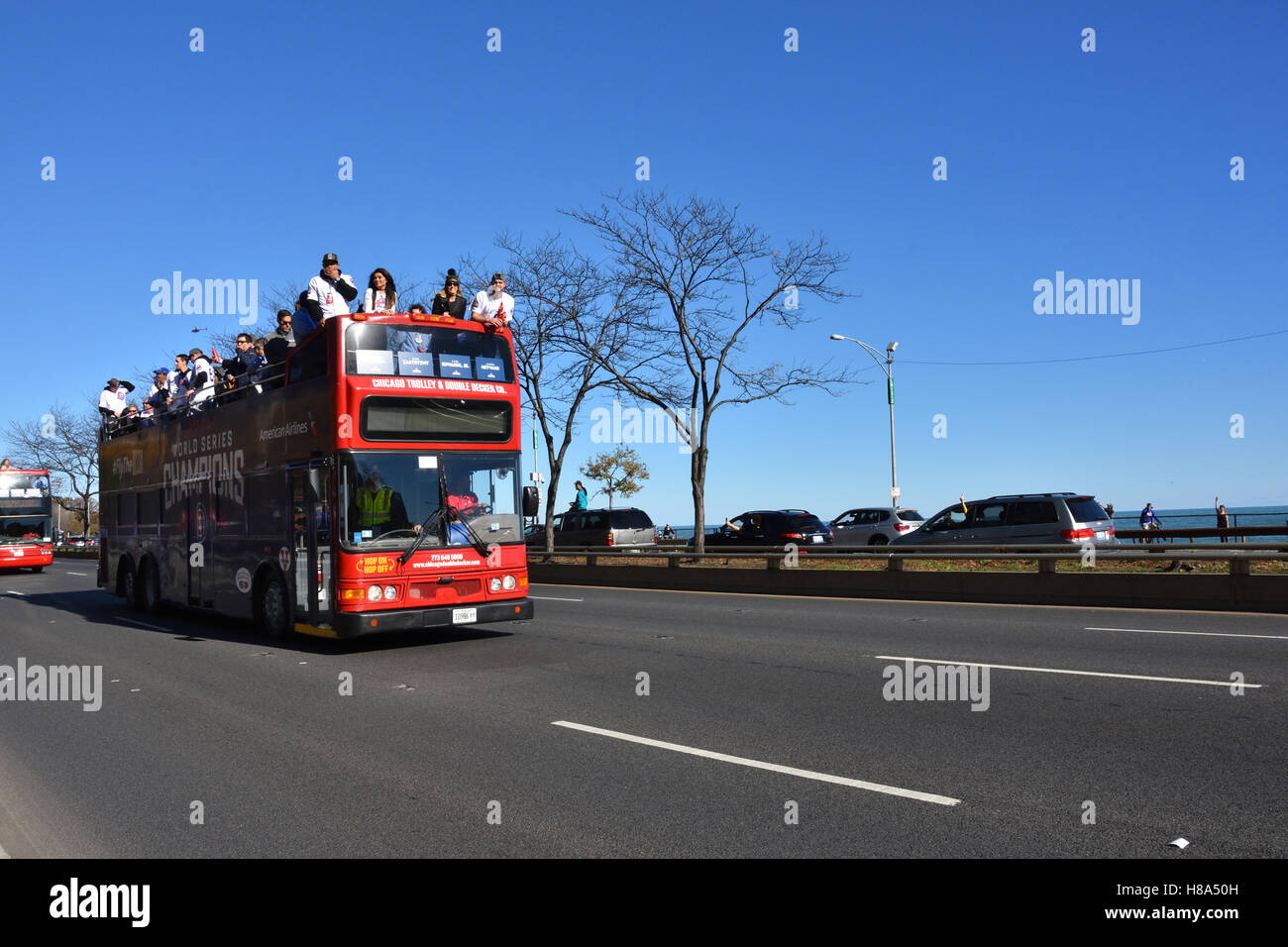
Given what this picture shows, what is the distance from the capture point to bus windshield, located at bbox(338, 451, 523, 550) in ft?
37.9

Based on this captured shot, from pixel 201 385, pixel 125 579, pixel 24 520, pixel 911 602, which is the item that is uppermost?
pixel 201 385

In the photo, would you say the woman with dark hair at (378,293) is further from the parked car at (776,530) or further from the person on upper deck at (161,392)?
the parked car at (776,530)

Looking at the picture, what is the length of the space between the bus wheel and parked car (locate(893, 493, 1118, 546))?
50.3ft

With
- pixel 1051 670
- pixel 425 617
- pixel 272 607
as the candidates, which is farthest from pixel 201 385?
pixel 1051 670

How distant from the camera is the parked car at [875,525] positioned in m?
32.1

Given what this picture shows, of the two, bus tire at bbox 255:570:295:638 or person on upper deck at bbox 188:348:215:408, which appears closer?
bus tire at bbox 255:570:295:638

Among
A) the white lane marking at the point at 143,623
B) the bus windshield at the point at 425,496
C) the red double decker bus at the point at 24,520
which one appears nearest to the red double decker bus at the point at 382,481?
the bus windshield at the point at 425,496

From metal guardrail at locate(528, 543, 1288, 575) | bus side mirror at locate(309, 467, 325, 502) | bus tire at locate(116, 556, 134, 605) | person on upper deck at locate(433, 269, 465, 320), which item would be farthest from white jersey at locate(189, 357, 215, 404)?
metal guardrail at locate(528, 543, 1288, 575)

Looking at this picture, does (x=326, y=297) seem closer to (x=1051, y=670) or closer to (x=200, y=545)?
(x=200, y=545)

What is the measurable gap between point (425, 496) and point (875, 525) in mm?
23137

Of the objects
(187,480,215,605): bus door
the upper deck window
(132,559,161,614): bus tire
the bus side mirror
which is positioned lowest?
(132,559,161,614): bus tire

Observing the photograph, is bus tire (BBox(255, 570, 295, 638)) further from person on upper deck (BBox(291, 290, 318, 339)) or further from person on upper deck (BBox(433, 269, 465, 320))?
person on upper deck (BBox(433, 269, 465, 320))

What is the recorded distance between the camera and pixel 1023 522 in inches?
894
